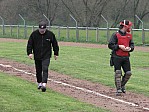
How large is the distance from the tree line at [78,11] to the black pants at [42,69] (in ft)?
121

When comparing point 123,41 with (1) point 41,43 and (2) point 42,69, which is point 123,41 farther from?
(2) point 42,69

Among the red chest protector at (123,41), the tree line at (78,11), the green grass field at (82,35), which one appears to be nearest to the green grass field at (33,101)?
the red chest protector at (123,41)

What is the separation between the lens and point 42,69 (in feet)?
40.4

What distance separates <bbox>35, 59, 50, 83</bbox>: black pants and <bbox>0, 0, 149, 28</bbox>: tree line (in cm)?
3678

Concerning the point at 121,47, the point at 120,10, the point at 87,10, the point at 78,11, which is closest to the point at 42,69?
the point at 121,47

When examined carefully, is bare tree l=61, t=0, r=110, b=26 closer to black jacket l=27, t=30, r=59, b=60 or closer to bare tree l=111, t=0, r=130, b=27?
bare tree l=111, t=0, r=130, b=27

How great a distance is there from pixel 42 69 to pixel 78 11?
42.7 m

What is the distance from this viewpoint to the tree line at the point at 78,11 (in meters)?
52.4

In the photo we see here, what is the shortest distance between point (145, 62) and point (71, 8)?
3393cm

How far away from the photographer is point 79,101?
10867 millimetres

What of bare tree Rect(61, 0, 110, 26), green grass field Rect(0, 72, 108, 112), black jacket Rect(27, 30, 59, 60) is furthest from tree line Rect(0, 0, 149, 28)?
green grass field Rect(0, 72, 108, 112)

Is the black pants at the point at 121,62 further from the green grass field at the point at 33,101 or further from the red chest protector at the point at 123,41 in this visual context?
the green grass field at the point at 33,101

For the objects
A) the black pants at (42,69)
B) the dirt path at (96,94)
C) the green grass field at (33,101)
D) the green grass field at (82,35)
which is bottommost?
the green grass field at (82,35)

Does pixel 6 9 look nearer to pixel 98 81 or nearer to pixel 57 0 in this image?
pixel 57 0
